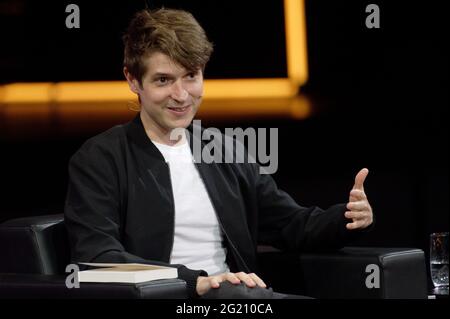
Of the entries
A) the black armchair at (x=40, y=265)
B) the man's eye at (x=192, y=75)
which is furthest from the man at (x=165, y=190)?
the black armchair at (x=40, y=265)

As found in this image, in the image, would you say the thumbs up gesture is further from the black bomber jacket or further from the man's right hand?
the man's right hand

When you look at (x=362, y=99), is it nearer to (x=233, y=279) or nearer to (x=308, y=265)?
(x=308, y=265)

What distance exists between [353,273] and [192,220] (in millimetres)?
520

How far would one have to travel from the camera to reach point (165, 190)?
10.2ft

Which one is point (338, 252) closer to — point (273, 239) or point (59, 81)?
point (273, 239)

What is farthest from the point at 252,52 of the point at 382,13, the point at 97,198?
the point at 97,198

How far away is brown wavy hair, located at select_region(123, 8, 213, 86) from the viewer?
9.95 ft

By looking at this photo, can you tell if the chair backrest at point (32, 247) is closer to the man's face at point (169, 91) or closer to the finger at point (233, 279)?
the man's face at point (169, 91)

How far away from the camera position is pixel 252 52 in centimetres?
454

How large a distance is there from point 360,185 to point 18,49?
1709 mm

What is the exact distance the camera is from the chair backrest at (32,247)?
2.96 meters

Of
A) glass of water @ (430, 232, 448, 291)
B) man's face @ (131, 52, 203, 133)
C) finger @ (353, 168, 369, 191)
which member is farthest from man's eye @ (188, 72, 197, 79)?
glass of water @ (430, 232, 448, 291)
